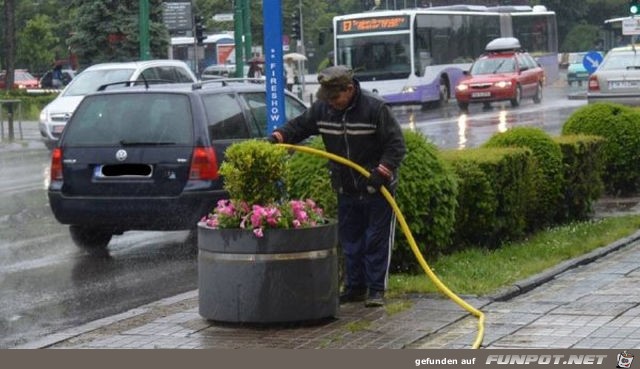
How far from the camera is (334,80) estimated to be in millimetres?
8891

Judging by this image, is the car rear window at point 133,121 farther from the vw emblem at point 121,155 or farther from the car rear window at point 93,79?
the car rear window at point 93,79

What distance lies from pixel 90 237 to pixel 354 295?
4.96 metres

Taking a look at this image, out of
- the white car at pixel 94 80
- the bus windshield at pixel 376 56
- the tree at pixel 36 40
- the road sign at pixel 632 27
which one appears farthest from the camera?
the tree at pixel 36 40

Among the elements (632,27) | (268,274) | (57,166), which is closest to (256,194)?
(268,274)

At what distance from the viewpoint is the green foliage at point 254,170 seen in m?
8.44

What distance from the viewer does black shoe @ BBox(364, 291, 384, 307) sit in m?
9.14

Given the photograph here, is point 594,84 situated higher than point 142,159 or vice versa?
point 142,159

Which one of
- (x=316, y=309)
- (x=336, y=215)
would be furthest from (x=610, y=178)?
(x=316, y=309)

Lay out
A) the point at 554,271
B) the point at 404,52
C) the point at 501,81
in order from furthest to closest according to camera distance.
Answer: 1. the point at 404,52
2. the point at 501,81
3. the point at 554,271

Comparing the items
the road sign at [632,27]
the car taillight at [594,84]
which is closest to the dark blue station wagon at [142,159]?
the car taillight at [594,84]

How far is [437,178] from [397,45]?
111ft

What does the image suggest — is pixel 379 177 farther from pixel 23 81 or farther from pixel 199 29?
pixel 23 81

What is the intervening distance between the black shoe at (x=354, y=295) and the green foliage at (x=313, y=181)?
2.18 ft

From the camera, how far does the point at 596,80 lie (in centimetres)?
3156
